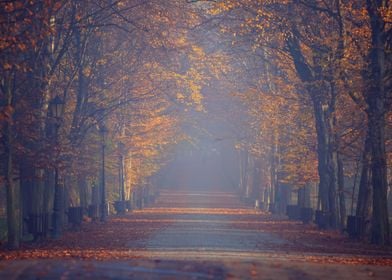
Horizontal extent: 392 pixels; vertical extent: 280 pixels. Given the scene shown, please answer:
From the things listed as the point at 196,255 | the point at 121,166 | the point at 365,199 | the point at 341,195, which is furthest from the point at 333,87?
the point at 121,166

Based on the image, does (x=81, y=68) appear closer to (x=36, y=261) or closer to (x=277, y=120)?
(x=277, y=120)

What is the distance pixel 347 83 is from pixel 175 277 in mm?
15988

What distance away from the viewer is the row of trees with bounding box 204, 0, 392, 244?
28297 mm

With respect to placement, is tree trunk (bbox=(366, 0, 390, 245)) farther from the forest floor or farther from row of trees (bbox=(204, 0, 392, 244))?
the forest floor

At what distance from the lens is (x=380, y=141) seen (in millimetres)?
28359

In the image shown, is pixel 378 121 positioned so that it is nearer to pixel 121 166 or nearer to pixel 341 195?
pixel 341 195

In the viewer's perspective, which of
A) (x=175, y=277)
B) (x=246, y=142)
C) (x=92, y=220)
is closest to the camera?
(x=175, y=277)

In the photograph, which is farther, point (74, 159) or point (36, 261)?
point (74, 159)

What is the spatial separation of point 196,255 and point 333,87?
15.3 metres

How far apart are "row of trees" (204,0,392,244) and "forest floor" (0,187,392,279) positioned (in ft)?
8.40

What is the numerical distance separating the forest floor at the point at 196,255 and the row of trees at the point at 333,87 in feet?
8.40

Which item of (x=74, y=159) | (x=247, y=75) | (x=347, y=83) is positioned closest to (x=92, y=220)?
(x=74, y=159)

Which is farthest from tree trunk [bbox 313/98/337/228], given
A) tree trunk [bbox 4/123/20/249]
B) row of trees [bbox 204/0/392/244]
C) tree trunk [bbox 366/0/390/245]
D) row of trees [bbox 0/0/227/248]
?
tree trunk [bbox 4/123/20/249]

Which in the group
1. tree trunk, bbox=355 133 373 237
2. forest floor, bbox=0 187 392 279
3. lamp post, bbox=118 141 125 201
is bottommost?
forest floor, bbox=0 187 392 279
